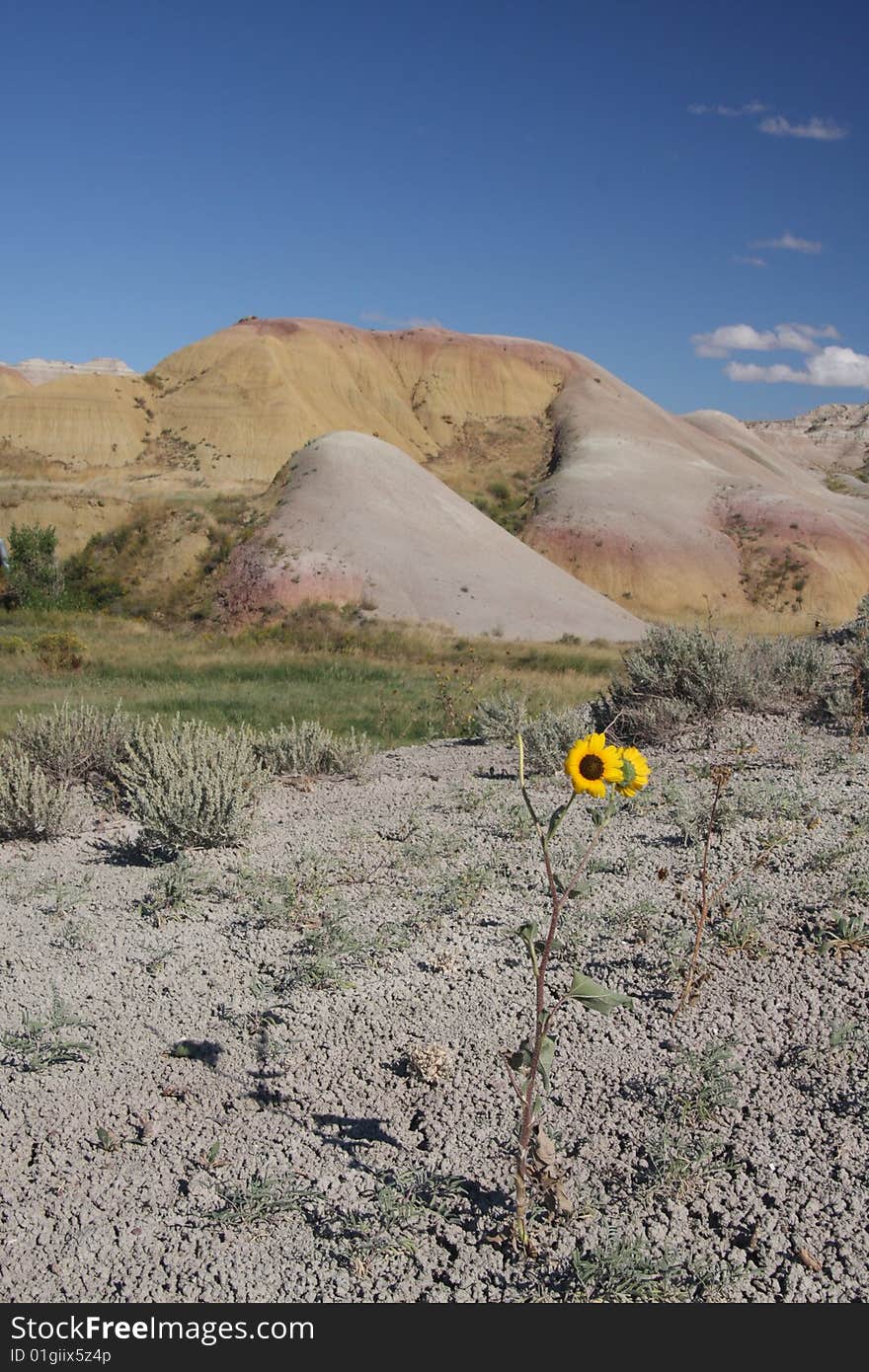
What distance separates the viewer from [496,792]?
6.57 metres

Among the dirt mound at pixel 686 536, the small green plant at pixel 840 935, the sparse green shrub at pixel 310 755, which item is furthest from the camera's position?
the dirt mound at pixel 686 536

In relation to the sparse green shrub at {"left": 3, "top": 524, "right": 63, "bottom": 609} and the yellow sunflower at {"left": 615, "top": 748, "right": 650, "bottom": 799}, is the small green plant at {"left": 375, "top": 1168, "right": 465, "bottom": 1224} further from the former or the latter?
the sparse green shrub at {"left": 3, "top": 524, "right": 63, "bottom": 609}

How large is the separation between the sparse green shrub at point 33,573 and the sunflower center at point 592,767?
2486 centimetres

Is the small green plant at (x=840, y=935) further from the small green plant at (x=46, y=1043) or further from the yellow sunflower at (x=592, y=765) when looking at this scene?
the small green plant at (x=46, y=1043)

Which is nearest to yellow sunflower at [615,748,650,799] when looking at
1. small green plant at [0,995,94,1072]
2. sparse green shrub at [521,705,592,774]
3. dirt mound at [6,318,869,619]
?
small green plant at [0,995,94,1072]

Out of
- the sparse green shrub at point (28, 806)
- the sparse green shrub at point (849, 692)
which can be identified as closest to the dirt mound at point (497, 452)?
the sparse green shrub at point (28, 806)

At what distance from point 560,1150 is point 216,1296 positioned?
1033mm

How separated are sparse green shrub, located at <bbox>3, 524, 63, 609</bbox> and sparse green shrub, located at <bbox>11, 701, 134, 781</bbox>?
742 inches

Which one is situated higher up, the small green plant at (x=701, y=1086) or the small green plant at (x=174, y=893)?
the small green plant at (x=174, y=893)

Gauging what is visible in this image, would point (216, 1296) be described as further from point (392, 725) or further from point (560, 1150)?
point (392, 725)

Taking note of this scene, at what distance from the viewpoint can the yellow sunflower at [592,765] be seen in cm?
250

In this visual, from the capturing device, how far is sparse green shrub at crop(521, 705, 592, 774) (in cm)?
714

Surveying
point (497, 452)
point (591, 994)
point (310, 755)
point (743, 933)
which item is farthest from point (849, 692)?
point (497, 452)

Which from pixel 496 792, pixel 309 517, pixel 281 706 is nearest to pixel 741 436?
pixel 309 517
